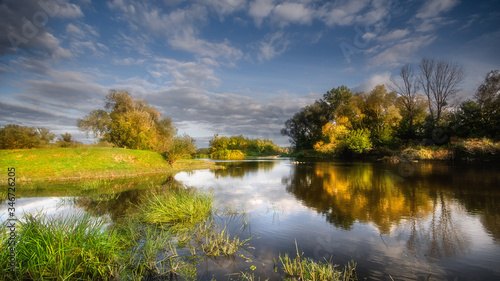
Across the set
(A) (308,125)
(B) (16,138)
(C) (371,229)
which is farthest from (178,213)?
(A) (308,125)

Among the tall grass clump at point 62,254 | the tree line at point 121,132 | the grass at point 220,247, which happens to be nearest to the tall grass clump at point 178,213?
the grass at point 220,247

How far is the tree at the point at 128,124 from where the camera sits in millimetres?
28856

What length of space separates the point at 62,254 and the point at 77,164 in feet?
62.1

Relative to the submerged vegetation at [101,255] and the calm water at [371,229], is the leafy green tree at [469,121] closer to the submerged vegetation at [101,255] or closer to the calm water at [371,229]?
the calm water at [371,229]

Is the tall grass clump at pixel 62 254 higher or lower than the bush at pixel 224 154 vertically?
lower

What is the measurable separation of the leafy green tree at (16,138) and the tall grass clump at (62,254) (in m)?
24.1

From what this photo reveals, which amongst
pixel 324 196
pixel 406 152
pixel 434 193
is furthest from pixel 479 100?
pixel 324 196

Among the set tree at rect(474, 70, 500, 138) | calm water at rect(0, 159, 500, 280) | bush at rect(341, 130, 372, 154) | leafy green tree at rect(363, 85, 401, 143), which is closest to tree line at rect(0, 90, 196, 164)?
calm water at rect(0, 159, 500, 280)

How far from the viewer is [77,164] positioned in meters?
18.6

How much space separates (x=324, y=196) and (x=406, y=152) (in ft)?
96.5

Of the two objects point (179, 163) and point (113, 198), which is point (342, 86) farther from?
point (113, 198)

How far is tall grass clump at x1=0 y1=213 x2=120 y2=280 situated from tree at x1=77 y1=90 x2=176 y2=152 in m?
24.0

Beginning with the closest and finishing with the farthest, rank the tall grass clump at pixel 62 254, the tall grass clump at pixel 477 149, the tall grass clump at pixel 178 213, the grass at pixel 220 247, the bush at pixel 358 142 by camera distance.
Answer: the tall grass clump at pixel 62 254, the grass at pixel 220 247, the tall grass clump at pixel 178 213, the tall grass clump at pixel 477 149, the bush at pixel 358 142

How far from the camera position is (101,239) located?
4.00m
